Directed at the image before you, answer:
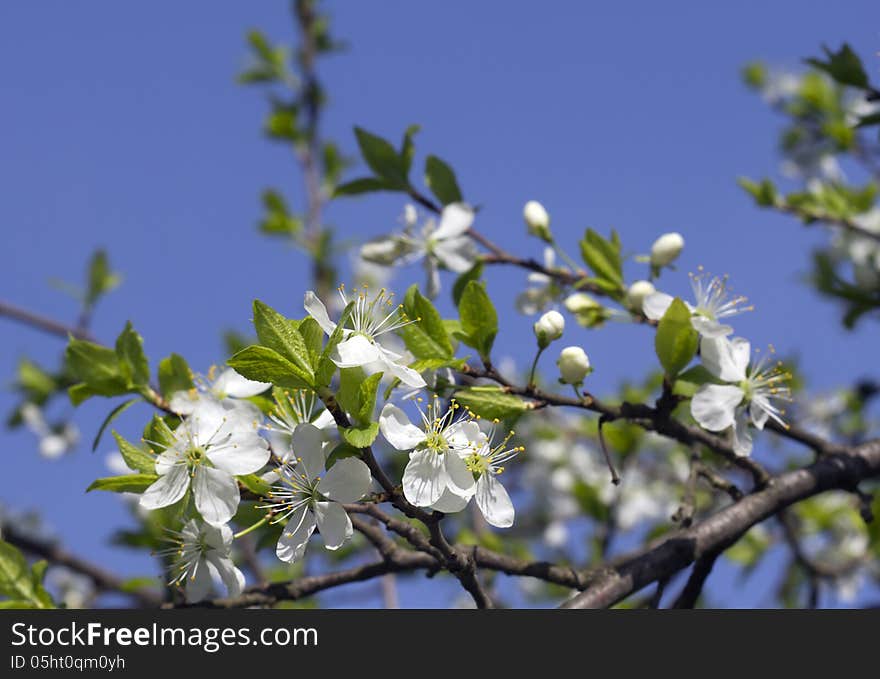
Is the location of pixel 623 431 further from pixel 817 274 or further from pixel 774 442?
pixel 774 442

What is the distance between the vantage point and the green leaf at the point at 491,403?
172 cm

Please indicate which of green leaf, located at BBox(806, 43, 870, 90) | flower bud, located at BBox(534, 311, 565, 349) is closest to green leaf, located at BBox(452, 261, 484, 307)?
flower bud, located at BBox(534, 311, 565, 349)

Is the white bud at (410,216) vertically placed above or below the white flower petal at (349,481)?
above

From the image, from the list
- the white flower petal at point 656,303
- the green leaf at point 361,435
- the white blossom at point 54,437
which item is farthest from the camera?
the white blossom at point 54,437

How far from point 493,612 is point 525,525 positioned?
469 cm

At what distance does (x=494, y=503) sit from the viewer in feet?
5.21

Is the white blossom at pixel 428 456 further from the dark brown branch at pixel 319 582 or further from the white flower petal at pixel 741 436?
the white flower petal at pixel 741 436

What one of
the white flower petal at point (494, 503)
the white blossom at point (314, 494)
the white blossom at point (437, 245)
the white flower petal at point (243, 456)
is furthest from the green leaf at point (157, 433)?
the white blossom at point (437, 245)

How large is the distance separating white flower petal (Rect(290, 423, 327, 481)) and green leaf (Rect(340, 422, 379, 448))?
51 mm

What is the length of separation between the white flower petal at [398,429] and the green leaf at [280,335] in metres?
0.15

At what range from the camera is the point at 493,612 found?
154 centimetres

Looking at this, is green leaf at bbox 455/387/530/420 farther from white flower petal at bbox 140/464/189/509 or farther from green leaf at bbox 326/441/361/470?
white flower petal at bbox 140/464/189/509

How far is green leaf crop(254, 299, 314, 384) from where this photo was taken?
142 cm

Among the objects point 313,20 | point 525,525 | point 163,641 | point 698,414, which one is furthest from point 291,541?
point 525,525
